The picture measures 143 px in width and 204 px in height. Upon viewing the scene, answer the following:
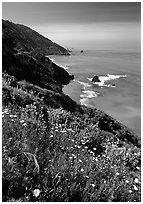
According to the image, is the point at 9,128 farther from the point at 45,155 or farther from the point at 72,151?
the point at 72,151

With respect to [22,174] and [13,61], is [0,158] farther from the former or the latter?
[13,61]

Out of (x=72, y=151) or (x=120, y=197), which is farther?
(x=72, y=151)

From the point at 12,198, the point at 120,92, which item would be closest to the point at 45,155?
the point at 12,198

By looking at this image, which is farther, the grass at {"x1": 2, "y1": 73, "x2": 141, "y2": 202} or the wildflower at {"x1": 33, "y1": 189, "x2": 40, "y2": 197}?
the grass at {"x1": 2, "y1": 73, "x2": 141, "y2": 202}

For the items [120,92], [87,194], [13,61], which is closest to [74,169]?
[87,194]

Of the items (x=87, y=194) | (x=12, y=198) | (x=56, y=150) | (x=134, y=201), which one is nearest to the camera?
(x=12, y=198)

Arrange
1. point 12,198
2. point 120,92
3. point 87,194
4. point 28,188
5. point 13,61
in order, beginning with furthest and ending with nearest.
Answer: point 120,92, point 13,61, point 87,194, point 28,188, point 12,198

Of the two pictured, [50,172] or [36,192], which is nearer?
[36,192]

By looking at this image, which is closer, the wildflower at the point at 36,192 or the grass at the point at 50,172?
the wildflower at the point at 36,192

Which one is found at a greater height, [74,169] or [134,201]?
[74,169]
